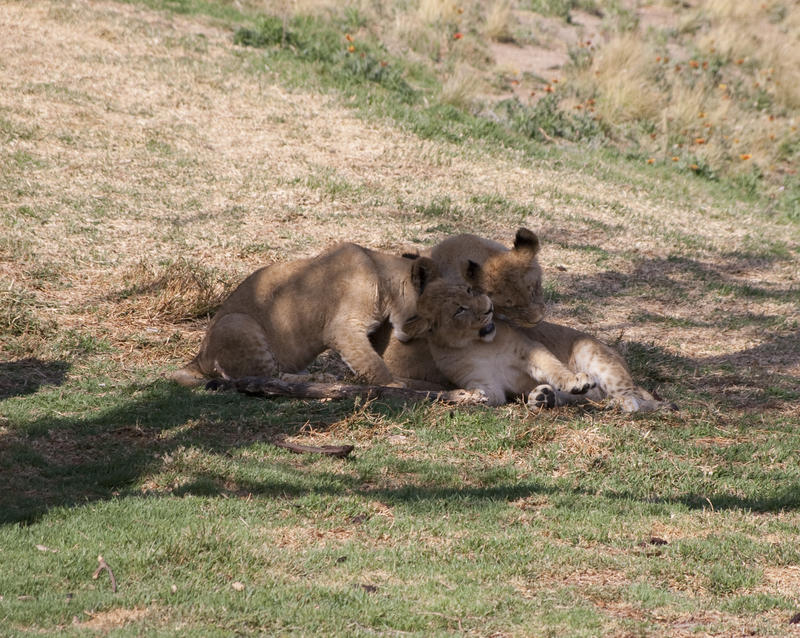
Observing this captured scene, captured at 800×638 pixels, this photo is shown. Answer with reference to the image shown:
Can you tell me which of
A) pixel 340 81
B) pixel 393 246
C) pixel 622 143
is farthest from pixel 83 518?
pixel 622 143

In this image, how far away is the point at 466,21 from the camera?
20375 mm

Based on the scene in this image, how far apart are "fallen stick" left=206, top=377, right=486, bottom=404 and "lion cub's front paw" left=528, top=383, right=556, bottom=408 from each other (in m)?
0.32

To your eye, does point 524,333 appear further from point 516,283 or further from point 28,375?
point 28,375

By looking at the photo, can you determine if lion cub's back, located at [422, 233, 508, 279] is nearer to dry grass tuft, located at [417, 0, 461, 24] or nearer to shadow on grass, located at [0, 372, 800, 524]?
shadow on grass, located at [0, 372, 800, 524]

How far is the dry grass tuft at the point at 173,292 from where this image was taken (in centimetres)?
877

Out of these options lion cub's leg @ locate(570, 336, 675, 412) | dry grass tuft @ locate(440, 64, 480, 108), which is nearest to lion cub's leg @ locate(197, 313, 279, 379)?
lion cub's leg @ locate(570, 336, 675, 412)

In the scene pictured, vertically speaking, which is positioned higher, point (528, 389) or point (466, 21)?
point (466, 21)

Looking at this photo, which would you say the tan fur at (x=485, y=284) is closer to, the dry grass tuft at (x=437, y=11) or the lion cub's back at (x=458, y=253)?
the lion cub's back at (x=458, y=253)

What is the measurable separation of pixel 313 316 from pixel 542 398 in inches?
65.1

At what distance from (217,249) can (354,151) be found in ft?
13.0

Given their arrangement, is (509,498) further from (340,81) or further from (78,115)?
(340,81)

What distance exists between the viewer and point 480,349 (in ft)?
23.7

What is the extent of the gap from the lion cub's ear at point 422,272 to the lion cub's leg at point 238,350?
1098mm

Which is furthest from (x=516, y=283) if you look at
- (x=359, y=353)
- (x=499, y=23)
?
(x=499, y=23)
